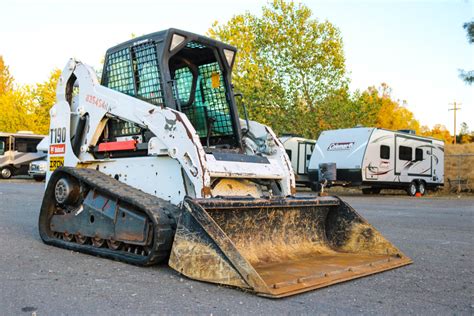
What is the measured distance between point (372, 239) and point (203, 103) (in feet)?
10.2

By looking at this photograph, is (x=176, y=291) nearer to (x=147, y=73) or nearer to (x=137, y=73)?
(x=147, y=73)

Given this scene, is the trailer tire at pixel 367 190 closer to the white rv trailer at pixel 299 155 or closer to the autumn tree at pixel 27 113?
the white rv trailer at pixel 299 155

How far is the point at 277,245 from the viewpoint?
223 inches

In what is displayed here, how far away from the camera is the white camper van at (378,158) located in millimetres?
20995

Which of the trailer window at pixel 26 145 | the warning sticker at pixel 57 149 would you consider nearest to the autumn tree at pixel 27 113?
the trailer window at pixel 26 145

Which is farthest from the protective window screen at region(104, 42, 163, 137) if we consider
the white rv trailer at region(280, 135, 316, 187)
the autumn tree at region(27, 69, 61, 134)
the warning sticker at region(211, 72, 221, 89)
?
the autumn tree at region(27, 69, 61, 134)

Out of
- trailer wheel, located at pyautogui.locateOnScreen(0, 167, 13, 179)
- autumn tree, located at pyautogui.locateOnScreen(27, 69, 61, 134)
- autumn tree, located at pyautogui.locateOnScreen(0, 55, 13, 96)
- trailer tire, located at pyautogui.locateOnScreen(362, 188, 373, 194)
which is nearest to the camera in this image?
trailer tire, located at pyautogui.locateOnScreen(362, 188, 373, 194)

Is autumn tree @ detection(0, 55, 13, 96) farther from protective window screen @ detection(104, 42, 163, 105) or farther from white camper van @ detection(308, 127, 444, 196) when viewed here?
protective window screen @ detection(104, 42, 163, 105)

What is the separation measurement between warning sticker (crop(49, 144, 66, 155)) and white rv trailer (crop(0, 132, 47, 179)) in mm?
25506

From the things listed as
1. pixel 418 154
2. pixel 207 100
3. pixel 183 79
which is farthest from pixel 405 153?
pixel 183 79

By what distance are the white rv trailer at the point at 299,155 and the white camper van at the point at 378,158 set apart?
3.01 m

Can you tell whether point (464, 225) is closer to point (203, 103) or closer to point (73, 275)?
point (203, 103)

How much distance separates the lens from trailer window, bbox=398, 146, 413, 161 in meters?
22.8

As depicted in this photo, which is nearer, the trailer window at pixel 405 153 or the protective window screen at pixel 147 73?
the protective window screen at pixel 147 73
